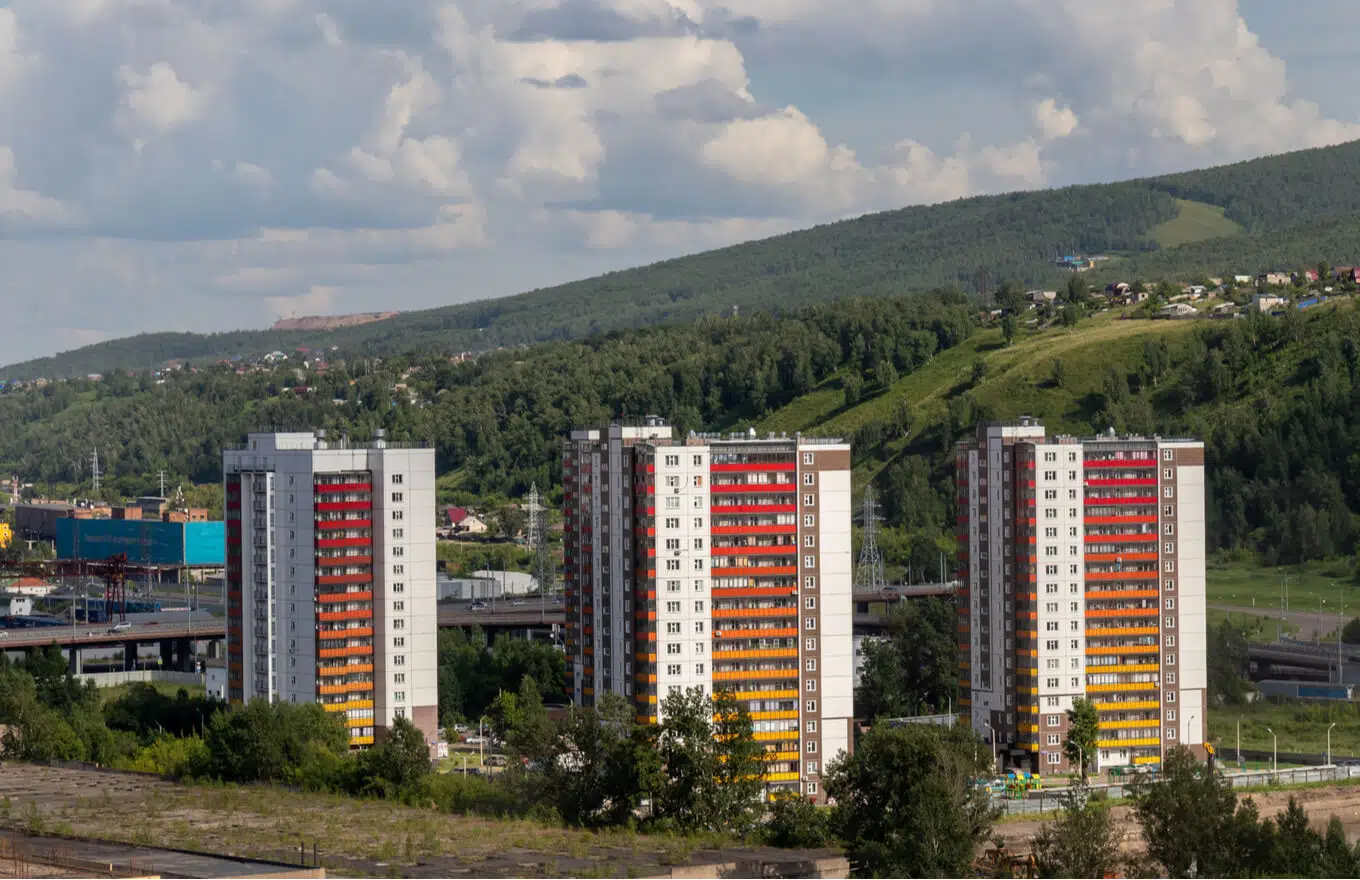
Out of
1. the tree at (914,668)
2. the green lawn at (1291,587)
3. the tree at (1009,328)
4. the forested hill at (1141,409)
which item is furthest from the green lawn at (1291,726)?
the tree at (1009,328)

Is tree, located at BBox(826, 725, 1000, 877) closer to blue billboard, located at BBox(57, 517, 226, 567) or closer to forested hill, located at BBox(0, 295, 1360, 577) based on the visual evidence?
forested hill, located at BBox(0, 295, 1360, 577)

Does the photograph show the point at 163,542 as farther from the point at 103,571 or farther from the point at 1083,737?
the point at 1083,737

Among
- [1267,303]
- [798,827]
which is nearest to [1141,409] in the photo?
[1267,303]

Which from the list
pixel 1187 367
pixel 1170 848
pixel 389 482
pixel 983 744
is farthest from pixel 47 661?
pixel 1187 367

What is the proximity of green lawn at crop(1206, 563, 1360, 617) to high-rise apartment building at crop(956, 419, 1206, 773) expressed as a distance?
34724mm

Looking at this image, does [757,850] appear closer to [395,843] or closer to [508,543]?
[395,843]

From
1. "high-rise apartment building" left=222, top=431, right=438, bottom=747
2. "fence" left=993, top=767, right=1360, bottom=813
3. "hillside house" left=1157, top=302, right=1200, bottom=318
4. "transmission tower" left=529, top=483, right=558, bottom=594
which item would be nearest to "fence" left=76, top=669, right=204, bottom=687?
"transmission tower" left=529, top=483, right=558, bottom=594

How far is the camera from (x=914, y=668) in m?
99.2

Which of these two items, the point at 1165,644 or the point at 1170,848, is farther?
the point at 1165,644

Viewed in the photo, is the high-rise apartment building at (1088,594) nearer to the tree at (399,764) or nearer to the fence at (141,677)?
the tree at (399,764)

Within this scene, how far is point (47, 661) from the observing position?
339ft

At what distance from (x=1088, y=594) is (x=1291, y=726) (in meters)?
14.8

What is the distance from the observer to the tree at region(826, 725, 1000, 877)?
5712 centimetres

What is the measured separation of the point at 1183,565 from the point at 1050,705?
7.54 meters
